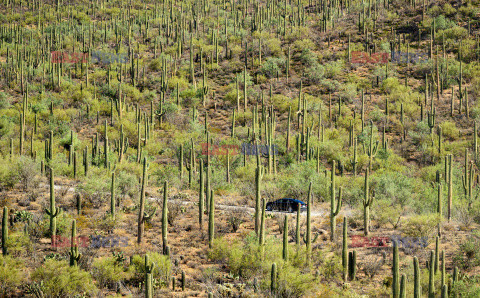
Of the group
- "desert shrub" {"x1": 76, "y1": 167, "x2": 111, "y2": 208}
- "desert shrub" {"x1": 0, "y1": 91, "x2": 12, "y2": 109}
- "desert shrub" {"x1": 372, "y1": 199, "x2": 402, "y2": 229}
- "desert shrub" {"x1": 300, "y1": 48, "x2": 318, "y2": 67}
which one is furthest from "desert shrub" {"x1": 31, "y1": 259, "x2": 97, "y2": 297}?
"desert shrub" {"x1": 300, "y1": 48, "x2": 318, "y2": 67}

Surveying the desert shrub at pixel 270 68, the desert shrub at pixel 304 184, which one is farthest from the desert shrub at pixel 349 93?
the desert shrub at pixel 304 184

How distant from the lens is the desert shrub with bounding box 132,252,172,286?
12453 millimetres

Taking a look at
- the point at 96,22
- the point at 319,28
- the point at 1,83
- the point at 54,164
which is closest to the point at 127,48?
the point at 96,22

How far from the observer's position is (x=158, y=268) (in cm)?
Answer: 1252

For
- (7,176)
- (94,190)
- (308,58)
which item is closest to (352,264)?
(94,190)

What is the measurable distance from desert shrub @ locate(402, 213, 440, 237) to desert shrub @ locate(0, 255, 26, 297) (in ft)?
38.8

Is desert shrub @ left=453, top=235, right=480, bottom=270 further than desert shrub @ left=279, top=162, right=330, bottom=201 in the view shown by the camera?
No

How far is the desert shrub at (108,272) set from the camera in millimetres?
12109

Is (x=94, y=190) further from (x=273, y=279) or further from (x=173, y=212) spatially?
(x=273, y=279)

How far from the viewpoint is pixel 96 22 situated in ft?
162

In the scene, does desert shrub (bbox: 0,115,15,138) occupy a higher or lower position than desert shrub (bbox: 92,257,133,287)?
higher

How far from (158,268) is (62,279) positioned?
2.45 m

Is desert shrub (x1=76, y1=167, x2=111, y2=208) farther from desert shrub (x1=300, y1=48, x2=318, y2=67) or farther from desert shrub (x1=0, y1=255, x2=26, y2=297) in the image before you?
desert shrub (x1=300, y1=48, x2=318, y2=67)

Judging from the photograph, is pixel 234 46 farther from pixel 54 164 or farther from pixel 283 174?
pixel 54 164
